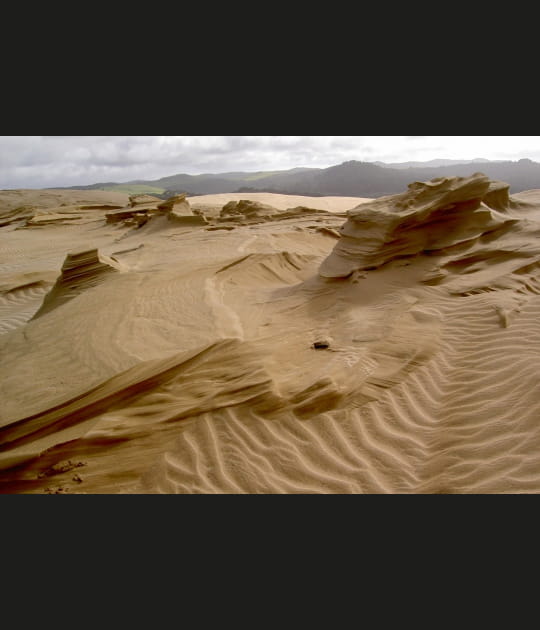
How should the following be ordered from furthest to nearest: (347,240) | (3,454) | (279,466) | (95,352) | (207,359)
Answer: (347,240) < (95,352) < (207,359) < (3,454) < (279,466)

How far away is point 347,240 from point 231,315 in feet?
7.78

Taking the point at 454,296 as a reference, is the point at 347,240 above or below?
above

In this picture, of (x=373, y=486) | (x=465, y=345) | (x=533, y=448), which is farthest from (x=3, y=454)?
(x=465, y=345)

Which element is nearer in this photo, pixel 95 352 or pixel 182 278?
pixel 95 352

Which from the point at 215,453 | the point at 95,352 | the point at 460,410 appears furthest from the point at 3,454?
the point at 460,410

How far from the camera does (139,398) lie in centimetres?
318

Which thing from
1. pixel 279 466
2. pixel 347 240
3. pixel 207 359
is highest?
pixel 347 240

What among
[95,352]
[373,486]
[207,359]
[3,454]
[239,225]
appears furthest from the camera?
[239,225]

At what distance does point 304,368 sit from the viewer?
354cm

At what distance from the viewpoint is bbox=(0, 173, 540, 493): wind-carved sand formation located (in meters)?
2.58

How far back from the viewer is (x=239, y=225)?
11.8 meters

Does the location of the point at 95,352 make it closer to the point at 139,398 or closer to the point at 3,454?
the point at 139,398

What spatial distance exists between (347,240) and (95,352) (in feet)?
12.9

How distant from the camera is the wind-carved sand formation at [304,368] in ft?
8.48
